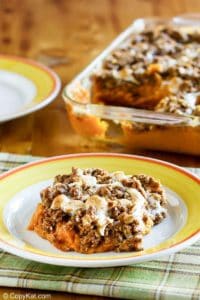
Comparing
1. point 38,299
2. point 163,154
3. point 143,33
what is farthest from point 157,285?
point 143,33

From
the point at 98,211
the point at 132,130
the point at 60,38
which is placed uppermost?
the point at 98,211

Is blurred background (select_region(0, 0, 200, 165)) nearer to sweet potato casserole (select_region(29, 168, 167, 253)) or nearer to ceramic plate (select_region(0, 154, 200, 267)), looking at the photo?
ceramic plate (select_region(0, 154, 200, 267))

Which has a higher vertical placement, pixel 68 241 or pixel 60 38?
pixel 68 241

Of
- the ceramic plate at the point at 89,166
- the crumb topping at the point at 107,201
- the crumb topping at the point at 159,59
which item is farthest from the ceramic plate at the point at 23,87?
the crumb topping at the point at 107,201

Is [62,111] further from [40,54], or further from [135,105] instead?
[40,54]
